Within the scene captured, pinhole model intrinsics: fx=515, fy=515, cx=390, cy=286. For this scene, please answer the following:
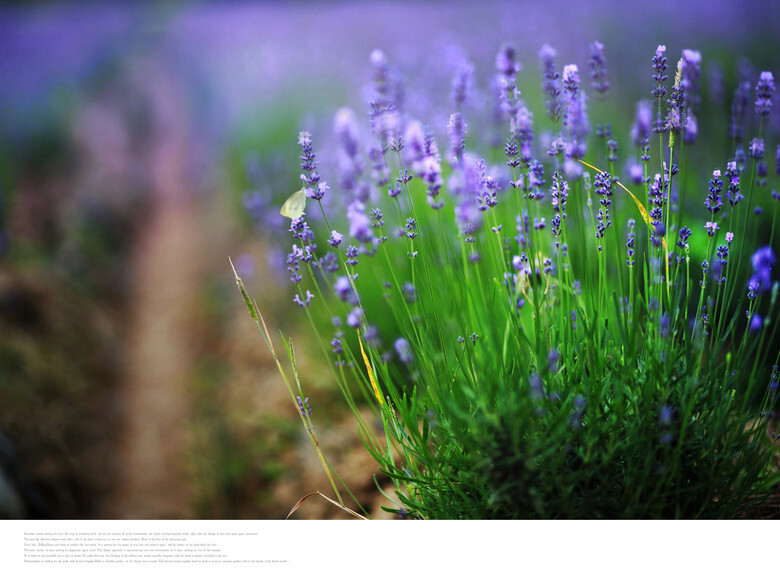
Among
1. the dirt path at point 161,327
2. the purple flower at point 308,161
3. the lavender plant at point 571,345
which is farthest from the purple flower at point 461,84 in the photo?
the dirt path at point 161,327

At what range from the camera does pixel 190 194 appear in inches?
81.9

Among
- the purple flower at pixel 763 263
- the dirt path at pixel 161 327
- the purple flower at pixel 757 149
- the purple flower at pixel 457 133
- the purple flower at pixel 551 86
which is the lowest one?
the dirt path at pixel 161 327

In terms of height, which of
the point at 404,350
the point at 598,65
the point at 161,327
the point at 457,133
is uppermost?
the point at 598,65

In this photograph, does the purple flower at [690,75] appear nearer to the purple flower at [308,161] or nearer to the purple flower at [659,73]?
the purple flower at [659,73]

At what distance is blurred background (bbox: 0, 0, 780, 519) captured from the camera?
1.47m

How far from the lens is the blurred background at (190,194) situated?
1.47 metres

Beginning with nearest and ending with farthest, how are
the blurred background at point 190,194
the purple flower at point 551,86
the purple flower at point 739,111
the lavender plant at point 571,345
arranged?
1. the lavender plant at point 571,345
2. the purple flower at point 551,86
3. the purple flower at point 739,111
4. the blurred background at point 190,194

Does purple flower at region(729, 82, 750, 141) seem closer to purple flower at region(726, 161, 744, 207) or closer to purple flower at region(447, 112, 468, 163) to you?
purple flower at region(726, 161, 744, 207)

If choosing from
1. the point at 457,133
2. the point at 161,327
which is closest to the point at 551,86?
the point at 457,133

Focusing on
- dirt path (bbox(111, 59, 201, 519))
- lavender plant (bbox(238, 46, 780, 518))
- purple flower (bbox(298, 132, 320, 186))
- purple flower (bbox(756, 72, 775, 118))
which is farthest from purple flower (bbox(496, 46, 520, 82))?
dirt path (bbox(111, 59, 201, 519))

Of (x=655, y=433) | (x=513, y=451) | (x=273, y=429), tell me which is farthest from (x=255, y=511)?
(x=655, y=433)

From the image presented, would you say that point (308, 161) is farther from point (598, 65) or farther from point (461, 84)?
point (598, 65)

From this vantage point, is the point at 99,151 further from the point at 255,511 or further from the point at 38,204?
the point at 255,511

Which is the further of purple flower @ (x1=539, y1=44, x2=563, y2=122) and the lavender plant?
purple flower @ (x1=539, y1=44, x2=563, y2=122)
